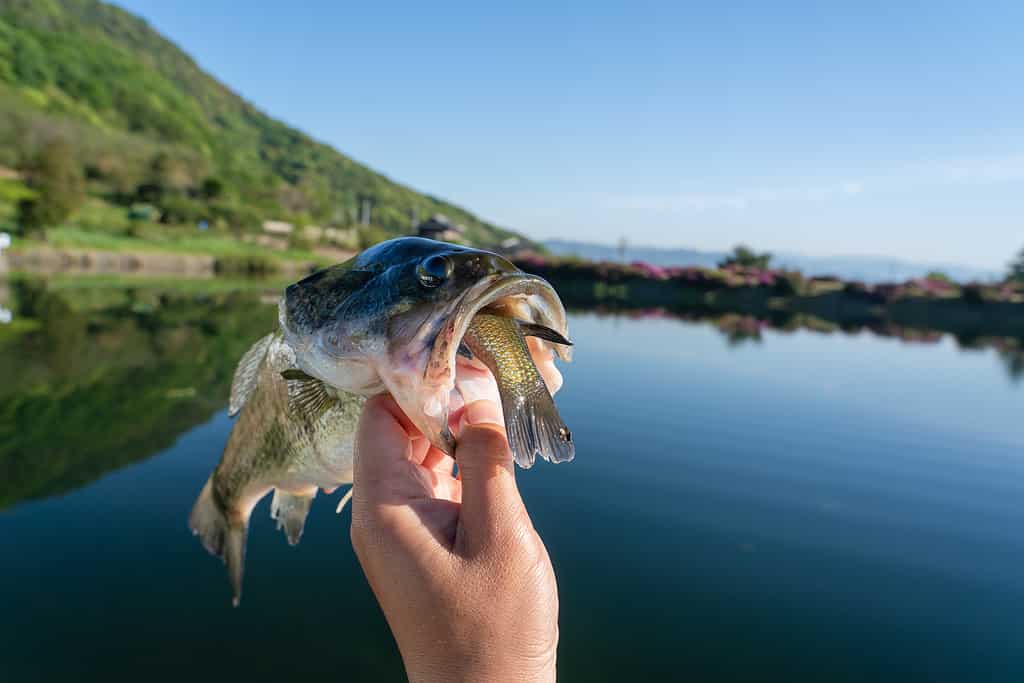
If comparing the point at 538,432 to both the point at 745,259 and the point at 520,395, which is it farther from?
the point at 745,259

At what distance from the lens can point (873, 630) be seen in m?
5.41

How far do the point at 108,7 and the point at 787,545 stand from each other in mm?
213404

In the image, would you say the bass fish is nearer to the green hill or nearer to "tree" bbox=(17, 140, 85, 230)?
"tree" bbox=(17, 140, 85, 230)

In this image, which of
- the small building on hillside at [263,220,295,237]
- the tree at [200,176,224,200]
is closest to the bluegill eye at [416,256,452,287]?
the small building on hillside at [263,220,295,237]

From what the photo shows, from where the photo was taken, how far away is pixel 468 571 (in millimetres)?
1159

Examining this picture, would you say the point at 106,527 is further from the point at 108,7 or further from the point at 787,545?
the point at 108,7

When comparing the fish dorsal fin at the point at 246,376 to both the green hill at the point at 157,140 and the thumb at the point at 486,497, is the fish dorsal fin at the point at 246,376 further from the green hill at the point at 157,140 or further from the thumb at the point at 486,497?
the green hill at the point at 157,140

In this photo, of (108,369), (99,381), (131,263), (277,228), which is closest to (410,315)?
(99,381)

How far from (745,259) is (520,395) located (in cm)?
5300

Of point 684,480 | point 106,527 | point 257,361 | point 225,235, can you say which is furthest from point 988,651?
point 225,235

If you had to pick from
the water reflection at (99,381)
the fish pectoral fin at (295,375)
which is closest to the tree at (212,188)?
the water reflection at (99,381)

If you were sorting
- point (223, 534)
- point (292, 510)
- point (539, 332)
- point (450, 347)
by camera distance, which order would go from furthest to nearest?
point (223, 534)
point (292, 510)
point (539, 332)
point (450, 347)

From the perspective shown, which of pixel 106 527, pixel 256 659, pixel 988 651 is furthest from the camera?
pixel 106 527

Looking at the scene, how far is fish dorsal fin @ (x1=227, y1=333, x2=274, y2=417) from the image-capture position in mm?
2162
